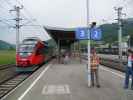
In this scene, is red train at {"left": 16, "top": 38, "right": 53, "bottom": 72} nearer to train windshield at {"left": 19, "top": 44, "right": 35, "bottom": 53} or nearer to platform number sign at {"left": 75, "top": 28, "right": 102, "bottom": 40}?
train windshield at {"left": 19, "top": 44, "right": 35, "bottom": 53}

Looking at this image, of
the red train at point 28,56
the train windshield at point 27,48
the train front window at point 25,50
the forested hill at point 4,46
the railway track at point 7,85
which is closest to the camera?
the railway track at point 7,85

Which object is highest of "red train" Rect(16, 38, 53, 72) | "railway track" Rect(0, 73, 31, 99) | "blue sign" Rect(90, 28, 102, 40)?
"blue sign" Rect(90, 28, 102, 40)

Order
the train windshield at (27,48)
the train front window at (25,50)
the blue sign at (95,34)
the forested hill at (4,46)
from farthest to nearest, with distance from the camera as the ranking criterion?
1. the forested hill at (4,46)
2. the train windshield at (27,48)
3. the train front window at (25,50)
4. the blue sign at (95,34)

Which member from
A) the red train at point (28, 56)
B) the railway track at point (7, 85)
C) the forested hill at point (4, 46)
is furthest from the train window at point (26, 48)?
the forested hill at point (4, 46)

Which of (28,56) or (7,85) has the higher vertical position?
(28,56)

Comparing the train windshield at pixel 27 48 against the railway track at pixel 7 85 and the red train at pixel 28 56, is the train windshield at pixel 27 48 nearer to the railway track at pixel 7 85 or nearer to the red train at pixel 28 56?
the red train at pixel 28 56

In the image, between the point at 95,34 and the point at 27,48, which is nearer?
the point at 95,34

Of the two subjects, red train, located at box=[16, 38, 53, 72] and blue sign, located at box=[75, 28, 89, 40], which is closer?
blue sign, located at box=[75, 28, 89, 40]

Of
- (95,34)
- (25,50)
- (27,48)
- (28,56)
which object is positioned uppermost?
(95,34)

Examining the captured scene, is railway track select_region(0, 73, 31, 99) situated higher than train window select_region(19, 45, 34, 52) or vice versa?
train window select_region(19, 45, 34, 52)

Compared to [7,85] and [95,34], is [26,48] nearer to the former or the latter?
[7,85]

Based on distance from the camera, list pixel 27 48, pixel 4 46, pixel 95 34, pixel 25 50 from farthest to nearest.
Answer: pixel 4 46 → pixel 27 48 → pixel 25 50 → pixel 95 34

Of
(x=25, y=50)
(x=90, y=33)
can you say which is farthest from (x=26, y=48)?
(x=90, y=33)

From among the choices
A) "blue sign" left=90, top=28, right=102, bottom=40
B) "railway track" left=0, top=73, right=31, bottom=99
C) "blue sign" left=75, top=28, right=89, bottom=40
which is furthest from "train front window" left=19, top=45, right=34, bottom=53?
"blue sign" left=90, top=28, right=102, bottom=40
